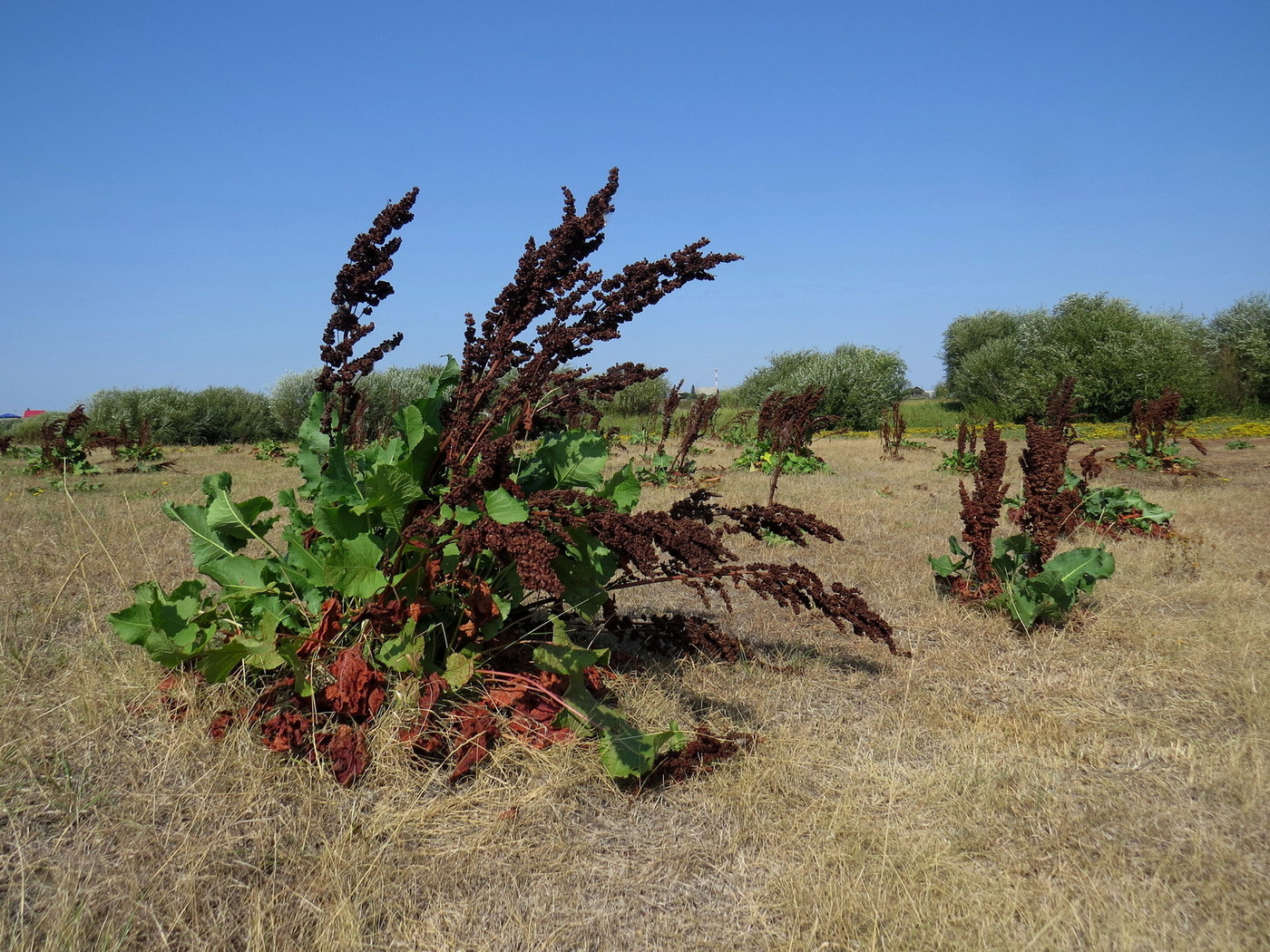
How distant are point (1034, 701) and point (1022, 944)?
6.22 ft

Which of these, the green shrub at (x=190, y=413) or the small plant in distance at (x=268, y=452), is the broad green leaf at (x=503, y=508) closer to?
the small plant in distance at (x=268, y=452)

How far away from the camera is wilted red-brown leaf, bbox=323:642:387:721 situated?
8.52ft

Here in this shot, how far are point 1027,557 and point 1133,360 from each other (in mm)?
30536

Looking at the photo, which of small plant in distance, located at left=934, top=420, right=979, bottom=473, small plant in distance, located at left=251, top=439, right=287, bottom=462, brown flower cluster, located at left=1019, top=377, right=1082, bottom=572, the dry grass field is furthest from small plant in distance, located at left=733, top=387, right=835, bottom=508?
small plant in distance, located at left=251, top=439, right=287, bottom=462

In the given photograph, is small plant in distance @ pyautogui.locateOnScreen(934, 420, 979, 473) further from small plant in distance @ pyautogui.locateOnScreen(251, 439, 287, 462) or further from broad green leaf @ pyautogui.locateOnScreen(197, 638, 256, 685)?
small plant in distance @ pyautogui.locateOnScreen(251, 439, 287, 462)

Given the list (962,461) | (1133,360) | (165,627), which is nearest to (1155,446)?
(962,461)

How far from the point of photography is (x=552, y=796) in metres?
2.55

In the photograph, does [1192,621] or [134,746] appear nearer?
[134,746]

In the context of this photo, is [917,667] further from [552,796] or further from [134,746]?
[134,746]

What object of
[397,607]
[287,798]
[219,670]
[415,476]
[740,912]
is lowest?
[740,912]

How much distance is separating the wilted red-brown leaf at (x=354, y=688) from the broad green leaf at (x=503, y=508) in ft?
2.17

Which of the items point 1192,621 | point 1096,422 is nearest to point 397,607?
point 1192,621

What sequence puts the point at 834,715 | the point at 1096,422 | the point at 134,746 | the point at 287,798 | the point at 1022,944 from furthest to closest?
the point at 1096,422
the point at 834,715
the point at 134,746
the point at 287,798
the point at 1022,944

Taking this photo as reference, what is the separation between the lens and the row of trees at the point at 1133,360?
99.2 ft
